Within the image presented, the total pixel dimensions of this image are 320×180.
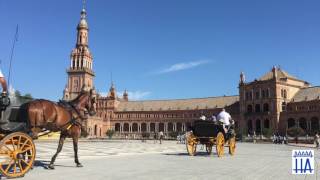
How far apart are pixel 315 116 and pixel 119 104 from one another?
214ft

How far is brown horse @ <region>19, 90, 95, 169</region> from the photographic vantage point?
32.4ft

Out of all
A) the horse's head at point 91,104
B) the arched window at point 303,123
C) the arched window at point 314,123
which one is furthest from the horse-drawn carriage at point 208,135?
the arched window at point 303,123

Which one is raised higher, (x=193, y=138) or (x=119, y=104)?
(x=119, y=104)

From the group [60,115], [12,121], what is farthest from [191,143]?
[12,121]

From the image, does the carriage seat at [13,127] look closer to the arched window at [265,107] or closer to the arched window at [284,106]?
the arched window at [265,107]

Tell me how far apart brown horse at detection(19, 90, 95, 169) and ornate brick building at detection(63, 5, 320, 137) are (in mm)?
75163

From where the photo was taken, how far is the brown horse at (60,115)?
989cm

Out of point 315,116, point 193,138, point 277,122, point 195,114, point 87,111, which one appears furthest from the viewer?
point 195,114

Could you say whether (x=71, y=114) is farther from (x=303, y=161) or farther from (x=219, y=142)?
(x=219, y=142)

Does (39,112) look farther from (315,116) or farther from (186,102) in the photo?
(186,102)

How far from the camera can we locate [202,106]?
11225 cm

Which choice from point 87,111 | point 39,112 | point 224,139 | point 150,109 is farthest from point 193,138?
point 150,109

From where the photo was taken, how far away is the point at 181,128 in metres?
113

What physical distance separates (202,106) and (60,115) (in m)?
102
